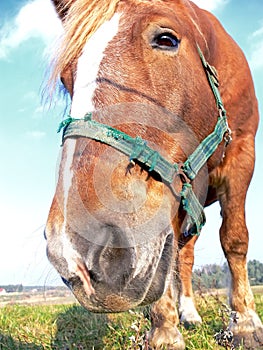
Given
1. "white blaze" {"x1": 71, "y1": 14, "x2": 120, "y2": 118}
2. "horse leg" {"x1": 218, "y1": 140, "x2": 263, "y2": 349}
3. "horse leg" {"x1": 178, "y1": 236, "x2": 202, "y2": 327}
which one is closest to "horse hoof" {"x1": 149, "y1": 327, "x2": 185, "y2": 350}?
"horse leg" {"x1": 218, "y1": 140, "x2": 263, "y2": 349}

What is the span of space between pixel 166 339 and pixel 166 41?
1.90 metres

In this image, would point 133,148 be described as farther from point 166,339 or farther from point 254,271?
point 254,271

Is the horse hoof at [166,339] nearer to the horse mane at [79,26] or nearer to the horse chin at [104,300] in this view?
the horse chin at [104,300]

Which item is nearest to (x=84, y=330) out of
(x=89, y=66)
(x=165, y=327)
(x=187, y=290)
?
(x=165, y=327)

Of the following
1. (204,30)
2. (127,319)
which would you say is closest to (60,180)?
(204,30)

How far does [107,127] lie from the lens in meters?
2.32

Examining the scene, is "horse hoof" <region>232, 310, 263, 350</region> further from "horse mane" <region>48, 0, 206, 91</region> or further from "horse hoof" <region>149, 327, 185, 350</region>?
"horse mane" <region>48, 0, 206, 91</region>

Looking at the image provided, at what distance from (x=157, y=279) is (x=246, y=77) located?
2.14 meters

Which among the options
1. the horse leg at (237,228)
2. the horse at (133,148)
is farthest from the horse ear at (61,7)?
the horse leg at (237,228)

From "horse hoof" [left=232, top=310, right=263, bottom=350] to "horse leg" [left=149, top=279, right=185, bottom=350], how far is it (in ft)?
1.41

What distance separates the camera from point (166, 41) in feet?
8.77

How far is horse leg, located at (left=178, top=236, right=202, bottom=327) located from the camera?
14.7 feet

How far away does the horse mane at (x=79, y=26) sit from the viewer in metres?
2.65

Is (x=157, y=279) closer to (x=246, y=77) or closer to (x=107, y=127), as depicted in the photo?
(x=107, y=127)
